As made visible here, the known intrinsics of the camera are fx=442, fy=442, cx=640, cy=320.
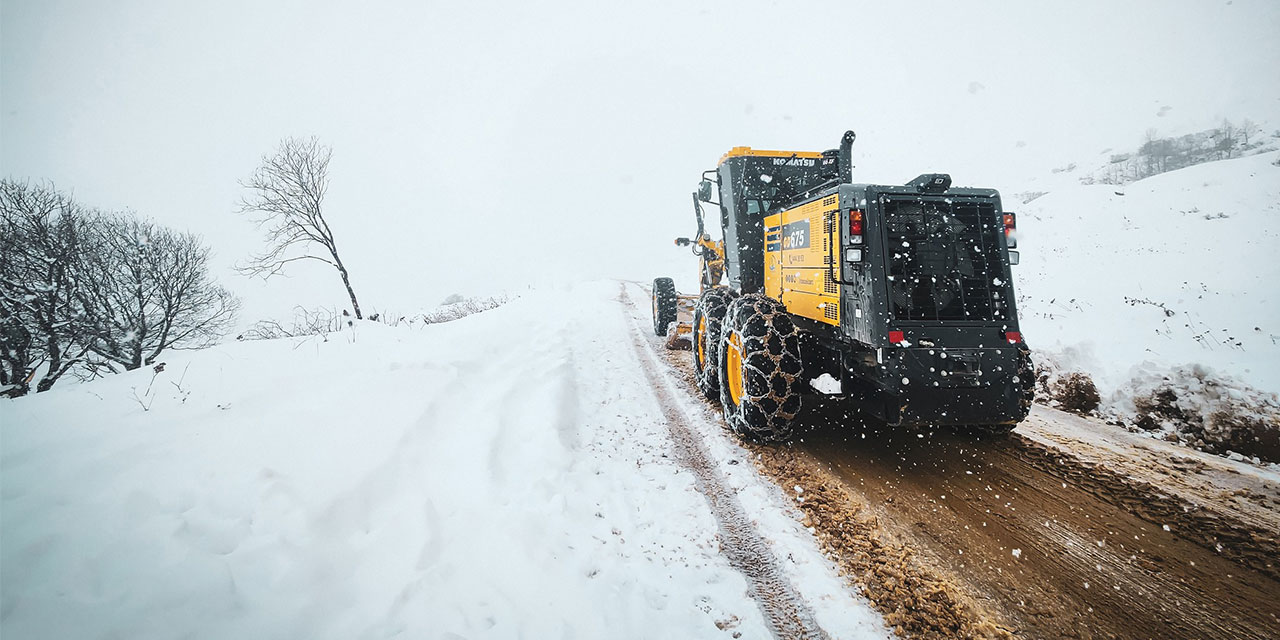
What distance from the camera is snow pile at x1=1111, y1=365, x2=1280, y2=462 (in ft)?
13.0

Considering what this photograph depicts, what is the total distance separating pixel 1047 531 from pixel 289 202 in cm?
2217

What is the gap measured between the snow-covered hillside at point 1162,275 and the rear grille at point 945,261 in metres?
2.70

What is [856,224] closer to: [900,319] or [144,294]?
[900,319]

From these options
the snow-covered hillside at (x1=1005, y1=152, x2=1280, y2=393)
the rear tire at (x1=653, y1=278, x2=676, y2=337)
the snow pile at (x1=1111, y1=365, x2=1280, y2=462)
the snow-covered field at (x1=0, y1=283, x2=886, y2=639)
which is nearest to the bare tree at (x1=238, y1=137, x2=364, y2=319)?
the rear tire at (x1=653, y1=278, x2=676, y2=337)

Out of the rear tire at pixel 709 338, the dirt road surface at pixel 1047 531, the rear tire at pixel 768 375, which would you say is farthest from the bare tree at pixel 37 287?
the dirt road surface at pixel 1047 531

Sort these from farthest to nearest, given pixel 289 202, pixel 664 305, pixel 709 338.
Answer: pixel 289 202, pixel 664 305, pixel 709 338

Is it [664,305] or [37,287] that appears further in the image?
[37,287]

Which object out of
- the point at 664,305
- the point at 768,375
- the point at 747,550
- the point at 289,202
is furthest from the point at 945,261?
the point at 289,202

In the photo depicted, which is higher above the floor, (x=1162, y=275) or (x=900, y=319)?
(x=900, y=319)

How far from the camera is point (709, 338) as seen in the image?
5.61 metres

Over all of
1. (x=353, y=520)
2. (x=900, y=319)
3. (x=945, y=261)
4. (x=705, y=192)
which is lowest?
(x=353, y=520)

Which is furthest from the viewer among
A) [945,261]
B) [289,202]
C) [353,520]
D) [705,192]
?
[289,202]

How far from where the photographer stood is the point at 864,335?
155 inches

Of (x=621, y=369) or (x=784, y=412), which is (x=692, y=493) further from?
(x=621, y=369)
